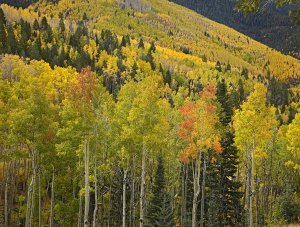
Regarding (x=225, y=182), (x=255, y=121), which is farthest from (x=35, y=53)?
(x=255, y=121)

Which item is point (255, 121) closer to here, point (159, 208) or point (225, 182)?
point (159, 208)

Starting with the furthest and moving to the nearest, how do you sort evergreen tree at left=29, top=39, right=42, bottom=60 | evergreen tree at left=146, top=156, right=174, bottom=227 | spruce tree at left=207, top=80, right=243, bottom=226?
A: evergreen tree at left=29, top=39, right=42, bottom=60, spruce tree at left=207, top=80, right=243, bottom=226, evergreen tree at left=146, top=156, right=174, bottom=227

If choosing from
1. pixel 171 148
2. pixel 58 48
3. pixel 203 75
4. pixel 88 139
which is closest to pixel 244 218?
pixel 171 148

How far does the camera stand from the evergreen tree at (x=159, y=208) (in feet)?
100

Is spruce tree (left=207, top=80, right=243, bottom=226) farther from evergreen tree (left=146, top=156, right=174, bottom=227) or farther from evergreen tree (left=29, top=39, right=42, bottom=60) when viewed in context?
evergreen tree (left=29, top=39, right=42, bottom=60)

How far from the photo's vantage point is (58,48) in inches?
4929

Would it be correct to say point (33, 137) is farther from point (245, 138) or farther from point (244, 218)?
point (244, 218)

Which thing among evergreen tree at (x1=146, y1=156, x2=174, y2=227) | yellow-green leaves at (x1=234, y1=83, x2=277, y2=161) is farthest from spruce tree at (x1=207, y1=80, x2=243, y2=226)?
evergreen tree at (x1=146, y1=156, x2=174, y2=227)

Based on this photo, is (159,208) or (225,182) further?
(225,182)

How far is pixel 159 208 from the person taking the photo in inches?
1241

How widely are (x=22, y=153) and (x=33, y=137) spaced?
143 cm

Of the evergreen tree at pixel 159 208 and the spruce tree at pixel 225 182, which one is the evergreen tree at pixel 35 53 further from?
the evergreen tree at pixel 159 208

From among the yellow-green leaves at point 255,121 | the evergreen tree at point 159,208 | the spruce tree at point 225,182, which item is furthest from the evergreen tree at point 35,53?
the yellow-green leaves at point 255,121

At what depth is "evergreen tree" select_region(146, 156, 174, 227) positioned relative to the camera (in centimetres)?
3055
